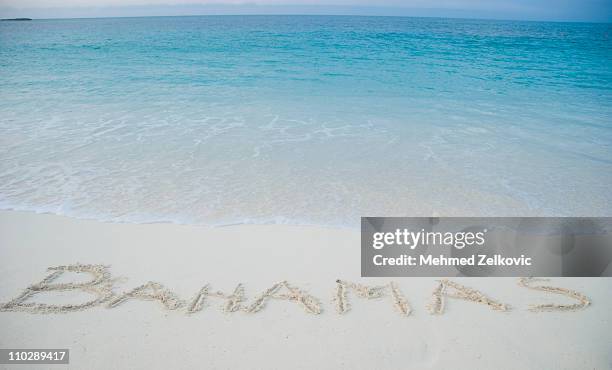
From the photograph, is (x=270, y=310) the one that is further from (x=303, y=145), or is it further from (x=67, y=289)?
(x=303, y=145)

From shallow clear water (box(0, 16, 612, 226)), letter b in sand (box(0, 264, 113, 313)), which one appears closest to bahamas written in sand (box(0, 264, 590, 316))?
letter b in sand (box(0, 264, 113, 313))

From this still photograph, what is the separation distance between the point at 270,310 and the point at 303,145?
412cm

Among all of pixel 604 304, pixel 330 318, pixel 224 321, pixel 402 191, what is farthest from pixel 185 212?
pixel 604 304

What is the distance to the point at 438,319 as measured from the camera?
3.01 metres

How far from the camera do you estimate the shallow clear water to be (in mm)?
4922

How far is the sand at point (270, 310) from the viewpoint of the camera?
2689 mm

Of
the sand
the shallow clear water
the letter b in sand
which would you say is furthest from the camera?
the shallow clear water

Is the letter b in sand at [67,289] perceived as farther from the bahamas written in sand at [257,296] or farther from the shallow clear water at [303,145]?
the shallow clear water at [303,145]

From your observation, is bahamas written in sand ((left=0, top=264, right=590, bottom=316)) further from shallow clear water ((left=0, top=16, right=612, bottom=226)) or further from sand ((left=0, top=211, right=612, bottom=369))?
shallow clear water ((left=0, top=16, right=612, bottom=226))

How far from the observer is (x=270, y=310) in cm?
311

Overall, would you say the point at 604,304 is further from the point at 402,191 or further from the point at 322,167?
the point at 322,167

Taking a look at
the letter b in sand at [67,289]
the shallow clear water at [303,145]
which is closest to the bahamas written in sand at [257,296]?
the letter b in sand at [67,289]

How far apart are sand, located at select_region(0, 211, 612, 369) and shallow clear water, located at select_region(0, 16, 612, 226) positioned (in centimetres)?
81

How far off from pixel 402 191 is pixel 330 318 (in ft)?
8.63
